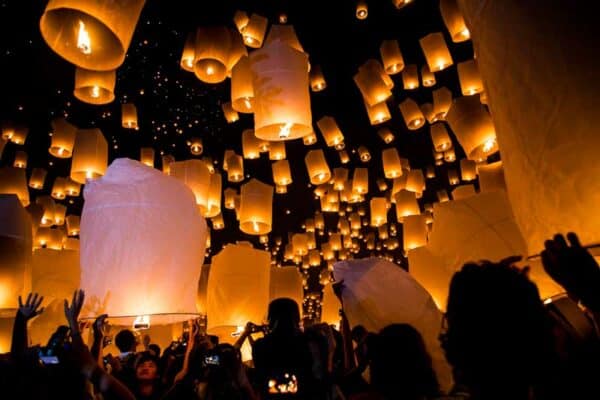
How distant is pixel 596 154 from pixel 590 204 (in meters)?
0.14

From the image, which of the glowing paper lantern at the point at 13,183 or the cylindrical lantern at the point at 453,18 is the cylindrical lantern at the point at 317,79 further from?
the glowing paper lantern at the point at 13,183

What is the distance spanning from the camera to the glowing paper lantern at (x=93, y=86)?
345cm

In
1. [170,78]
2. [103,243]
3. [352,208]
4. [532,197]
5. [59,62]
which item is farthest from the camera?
[352,208]

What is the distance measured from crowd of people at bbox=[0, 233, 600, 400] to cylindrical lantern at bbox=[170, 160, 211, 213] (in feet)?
8.14

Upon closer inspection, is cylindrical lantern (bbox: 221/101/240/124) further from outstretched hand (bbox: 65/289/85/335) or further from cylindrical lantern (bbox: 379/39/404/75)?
outstretched hand (bbox: 65/289/85/335)

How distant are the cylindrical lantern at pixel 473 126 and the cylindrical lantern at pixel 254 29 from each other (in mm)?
2127

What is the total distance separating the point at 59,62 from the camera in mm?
6527

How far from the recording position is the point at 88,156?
4695 mm

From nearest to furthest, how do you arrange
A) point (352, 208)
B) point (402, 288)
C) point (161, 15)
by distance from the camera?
1. point (402, 288)
2. point (161, 15)
3. point (352, 208)

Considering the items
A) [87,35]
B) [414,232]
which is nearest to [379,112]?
[414,232]

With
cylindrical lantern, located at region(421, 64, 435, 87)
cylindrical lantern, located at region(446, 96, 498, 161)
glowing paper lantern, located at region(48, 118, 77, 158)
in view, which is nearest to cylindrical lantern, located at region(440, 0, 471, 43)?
cylindrical lantern, located at region(446, 96, 498, 161)

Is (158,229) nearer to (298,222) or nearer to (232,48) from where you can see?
(232,48)

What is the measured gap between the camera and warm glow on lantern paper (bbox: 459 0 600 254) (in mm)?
1311

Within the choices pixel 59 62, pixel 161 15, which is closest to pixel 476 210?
pixel 161 15
